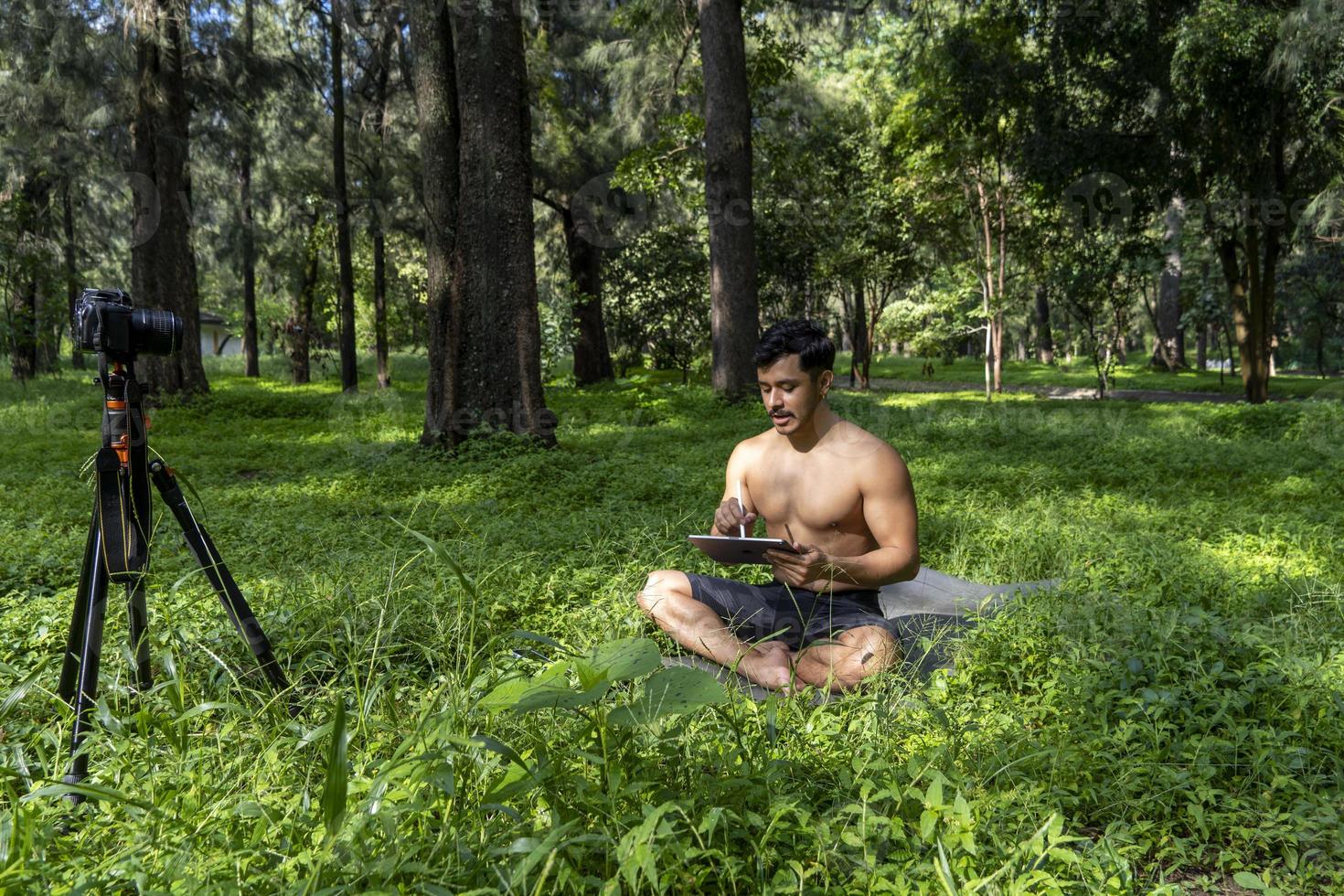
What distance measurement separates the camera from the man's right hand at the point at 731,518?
347cm

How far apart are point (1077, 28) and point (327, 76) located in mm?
14112

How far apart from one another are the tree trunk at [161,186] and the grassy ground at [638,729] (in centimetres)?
817

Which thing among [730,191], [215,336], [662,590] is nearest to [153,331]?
[662,590]

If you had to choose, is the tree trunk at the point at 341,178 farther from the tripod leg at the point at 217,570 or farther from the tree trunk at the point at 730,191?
the tripod leg at the point at 217,570

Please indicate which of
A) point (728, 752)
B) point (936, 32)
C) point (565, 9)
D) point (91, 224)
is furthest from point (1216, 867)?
point (91, 224)

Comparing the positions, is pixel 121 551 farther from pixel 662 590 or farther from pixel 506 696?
pixel 662 590

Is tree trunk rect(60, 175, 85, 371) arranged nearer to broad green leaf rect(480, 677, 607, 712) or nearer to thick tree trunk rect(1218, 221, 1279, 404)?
broad green leaf rect(480, 677, 607, 712)

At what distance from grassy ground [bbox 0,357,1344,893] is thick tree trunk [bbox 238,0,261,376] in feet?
45.6

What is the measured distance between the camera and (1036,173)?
14.6m

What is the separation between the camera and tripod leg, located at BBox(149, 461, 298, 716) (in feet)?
8.93

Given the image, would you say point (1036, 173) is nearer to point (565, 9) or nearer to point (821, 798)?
point (565, 9)

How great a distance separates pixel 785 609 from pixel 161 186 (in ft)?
45.3

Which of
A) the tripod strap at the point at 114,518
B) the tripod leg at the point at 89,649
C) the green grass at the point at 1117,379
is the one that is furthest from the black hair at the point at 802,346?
→ the green grass at the point at 1117,379

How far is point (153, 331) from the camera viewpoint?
8.63 feet
